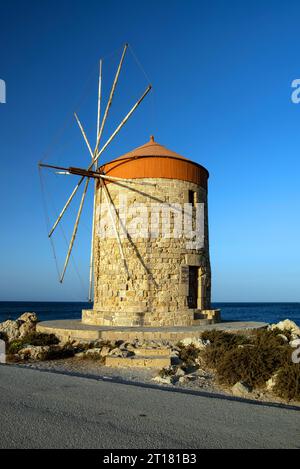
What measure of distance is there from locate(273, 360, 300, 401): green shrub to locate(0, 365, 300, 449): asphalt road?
1.33 m

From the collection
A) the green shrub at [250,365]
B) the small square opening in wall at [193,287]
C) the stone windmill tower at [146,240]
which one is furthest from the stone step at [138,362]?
the small square opening in wall at [193,287]

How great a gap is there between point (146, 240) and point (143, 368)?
571 cm

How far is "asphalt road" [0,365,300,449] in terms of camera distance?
3549 millimetres

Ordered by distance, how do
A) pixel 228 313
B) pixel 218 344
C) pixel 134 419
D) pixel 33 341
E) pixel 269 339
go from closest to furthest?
pixel 134 419 < pixel 218 344 < pixel 269 339 < pixel 33 341 < pixel 228 313

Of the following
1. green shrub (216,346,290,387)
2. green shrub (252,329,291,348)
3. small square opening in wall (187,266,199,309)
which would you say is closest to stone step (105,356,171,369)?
green shrub (216,346,290,387)

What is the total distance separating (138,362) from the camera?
8.10 metres

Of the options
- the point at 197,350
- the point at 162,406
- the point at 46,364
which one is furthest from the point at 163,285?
the point at 162,406

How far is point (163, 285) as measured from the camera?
41.9 ft

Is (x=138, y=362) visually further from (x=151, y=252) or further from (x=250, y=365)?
(x=151, y=252)

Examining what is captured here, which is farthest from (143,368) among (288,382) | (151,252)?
(151,252)

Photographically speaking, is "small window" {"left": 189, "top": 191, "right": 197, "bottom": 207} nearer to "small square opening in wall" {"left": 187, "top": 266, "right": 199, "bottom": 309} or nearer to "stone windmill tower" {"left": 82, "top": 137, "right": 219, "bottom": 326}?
"stone windmill tower" {"left": 82, "top": 137, "right": 219, "bottom": 326}

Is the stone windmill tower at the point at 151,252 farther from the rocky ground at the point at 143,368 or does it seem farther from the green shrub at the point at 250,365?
the green shrub at the point at 250,365
